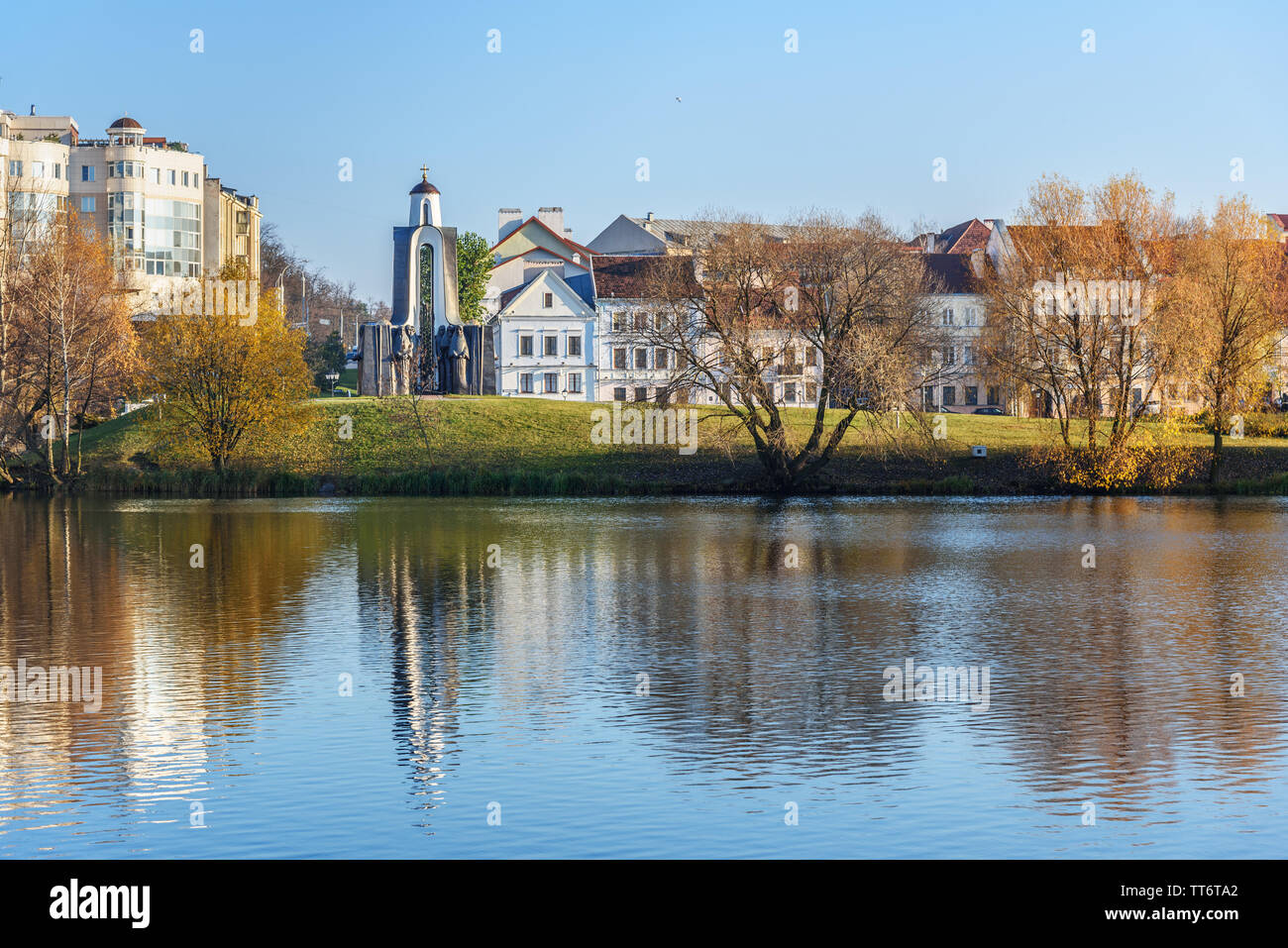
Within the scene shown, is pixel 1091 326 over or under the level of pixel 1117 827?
over

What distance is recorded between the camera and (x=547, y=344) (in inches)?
4031

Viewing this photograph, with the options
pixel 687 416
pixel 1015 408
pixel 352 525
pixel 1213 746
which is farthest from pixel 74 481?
pixel 1015 408

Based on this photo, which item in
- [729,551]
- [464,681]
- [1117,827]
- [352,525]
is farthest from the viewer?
[352,525]

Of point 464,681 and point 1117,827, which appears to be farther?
point 464,681

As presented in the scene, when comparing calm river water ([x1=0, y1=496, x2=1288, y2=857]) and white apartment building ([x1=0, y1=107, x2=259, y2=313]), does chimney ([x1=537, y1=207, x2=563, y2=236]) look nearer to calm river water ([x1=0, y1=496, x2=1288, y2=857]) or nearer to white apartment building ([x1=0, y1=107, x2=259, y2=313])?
white apartment building ([x1=0, y1=107, x2=259, y2=313])

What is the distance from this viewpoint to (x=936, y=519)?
48812 mm

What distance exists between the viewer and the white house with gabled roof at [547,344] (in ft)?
336

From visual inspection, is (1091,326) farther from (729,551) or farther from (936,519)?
(729,551)

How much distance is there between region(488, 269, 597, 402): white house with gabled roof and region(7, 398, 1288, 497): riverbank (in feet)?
84.8

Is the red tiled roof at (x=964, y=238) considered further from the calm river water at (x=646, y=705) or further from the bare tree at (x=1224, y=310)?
the calm river water at (x=646, y=705)

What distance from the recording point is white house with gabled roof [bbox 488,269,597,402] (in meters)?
102

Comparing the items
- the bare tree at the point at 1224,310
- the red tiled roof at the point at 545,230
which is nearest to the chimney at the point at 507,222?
the red tiled roof at the point at 545,230

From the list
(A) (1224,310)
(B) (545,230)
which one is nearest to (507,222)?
(B) (545,230)
